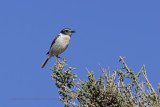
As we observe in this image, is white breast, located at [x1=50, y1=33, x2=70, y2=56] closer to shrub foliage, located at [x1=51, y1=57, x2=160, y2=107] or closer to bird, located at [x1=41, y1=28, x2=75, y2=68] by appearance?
bird, located at [x1=41, y1=28, x2=75, y2=68]

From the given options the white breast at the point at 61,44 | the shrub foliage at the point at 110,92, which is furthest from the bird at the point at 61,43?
the shrub foliage at the point at 110,92

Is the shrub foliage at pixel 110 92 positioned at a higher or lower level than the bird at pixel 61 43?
lower

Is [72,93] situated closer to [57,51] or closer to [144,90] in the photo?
[144,90]

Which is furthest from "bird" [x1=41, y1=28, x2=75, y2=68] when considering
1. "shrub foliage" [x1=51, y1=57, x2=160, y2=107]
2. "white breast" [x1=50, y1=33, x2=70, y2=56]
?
"shrub foliage" [x1=51, y1=57, x2=160, y2=107]

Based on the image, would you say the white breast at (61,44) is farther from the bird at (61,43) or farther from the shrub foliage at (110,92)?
the shrub foliage at (110,92)

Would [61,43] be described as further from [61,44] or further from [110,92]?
[110,92]

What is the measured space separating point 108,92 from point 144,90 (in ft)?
1.94

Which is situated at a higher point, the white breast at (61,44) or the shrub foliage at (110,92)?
the white breast at (61,44)

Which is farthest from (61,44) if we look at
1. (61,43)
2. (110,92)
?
→ (110,92)

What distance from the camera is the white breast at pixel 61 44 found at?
1379 cm

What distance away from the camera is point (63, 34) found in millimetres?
14516

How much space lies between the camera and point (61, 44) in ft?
45.2

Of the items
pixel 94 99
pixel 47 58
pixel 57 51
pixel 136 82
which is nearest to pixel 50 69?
pixel 94 99

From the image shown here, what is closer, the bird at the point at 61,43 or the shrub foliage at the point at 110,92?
the shrub foliage at the point at 110,92
